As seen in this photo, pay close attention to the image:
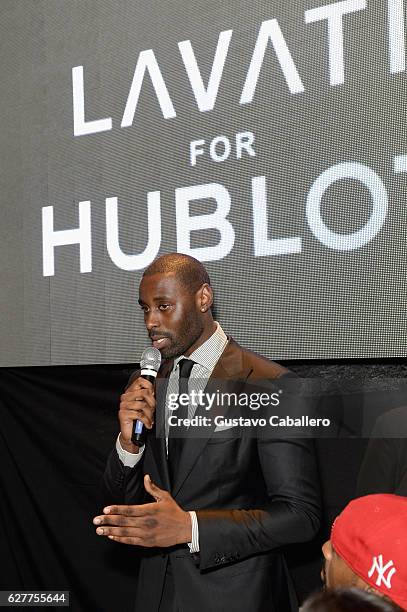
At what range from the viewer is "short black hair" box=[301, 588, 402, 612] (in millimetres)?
897

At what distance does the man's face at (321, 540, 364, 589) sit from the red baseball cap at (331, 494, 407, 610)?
1 cm

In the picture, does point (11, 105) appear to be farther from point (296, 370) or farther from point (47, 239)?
point (296, 370)

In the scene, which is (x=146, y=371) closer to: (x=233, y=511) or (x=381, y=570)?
(x=233, y=511)

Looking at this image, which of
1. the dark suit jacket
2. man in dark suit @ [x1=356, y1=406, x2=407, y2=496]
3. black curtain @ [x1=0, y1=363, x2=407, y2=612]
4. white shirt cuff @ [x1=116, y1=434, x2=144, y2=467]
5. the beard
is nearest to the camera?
the dark suit jacket

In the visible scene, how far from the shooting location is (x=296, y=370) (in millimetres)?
2627

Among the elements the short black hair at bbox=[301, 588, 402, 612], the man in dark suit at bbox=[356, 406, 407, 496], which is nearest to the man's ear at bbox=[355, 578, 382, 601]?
the short black hair at bbox=[301, 588, 402, 612]

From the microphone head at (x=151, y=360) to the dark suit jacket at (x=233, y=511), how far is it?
0.18 m

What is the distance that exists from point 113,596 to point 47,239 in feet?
4.63

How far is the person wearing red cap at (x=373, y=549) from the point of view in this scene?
107cm

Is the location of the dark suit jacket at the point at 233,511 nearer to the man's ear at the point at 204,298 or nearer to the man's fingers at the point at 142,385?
the man's fingers at the point at 142,385

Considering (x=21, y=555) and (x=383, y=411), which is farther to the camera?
(x=21, y=555)

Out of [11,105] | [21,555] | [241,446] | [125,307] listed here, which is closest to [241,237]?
[125,307]

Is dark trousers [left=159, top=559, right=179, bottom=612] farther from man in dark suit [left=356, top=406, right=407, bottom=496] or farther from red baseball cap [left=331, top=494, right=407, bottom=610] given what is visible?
red baseball cap [left=331, top=494, right=407, bottom=610]

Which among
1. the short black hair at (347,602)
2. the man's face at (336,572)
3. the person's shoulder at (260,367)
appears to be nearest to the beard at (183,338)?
the person's shoulder at (260,367)
